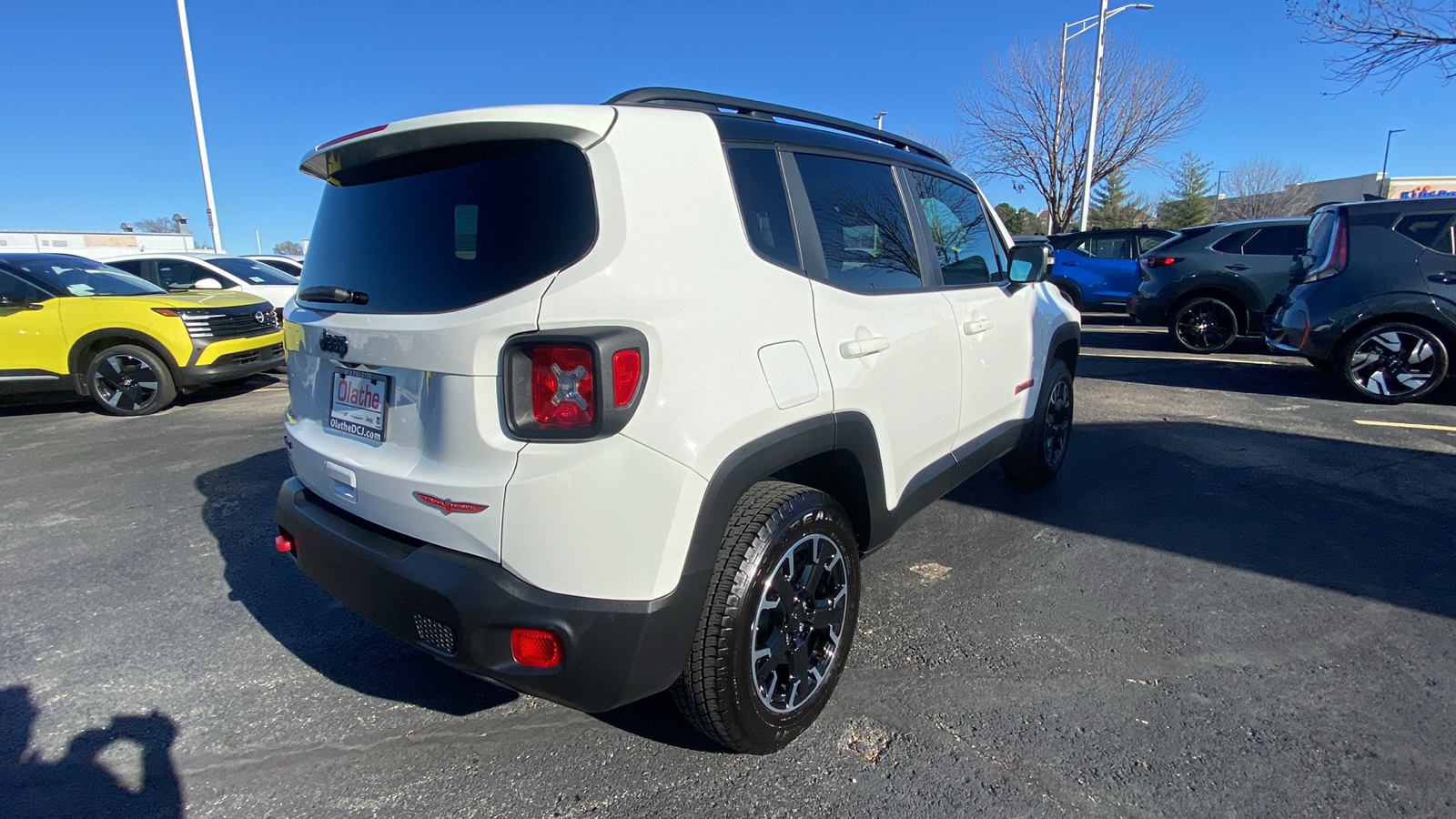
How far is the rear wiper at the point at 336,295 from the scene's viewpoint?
2.15m

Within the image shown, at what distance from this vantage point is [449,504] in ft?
5.94

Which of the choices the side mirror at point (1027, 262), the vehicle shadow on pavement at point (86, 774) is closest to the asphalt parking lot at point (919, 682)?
the vehicle shadow on pavement at point (86, 774)

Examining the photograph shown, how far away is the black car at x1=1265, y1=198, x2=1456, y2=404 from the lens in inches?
246

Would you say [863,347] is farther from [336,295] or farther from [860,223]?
[336,295]

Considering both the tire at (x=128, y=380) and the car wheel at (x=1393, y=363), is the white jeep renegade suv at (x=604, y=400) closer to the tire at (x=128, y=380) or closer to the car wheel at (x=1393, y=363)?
the tire at (x=128, y=380)

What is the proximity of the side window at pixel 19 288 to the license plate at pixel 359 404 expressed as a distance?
6989mm

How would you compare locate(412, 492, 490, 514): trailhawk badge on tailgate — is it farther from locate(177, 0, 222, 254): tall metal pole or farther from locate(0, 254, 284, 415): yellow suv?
locate(177, 0, 222, 254): tall metal pole

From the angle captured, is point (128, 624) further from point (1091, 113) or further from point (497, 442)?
point (1091, 113)

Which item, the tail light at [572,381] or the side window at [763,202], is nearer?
the tail light at [572,381]

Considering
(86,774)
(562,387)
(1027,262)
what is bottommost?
(86,774)

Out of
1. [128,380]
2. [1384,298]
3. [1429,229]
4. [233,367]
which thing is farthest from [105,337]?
[1429,229]

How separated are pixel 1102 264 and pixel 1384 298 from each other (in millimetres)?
7083

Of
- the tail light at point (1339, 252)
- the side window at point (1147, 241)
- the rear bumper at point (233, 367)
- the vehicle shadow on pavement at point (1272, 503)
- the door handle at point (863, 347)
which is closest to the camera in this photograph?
the door handle at point (863, 347)

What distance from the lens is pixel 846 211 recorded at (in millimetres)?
2619
